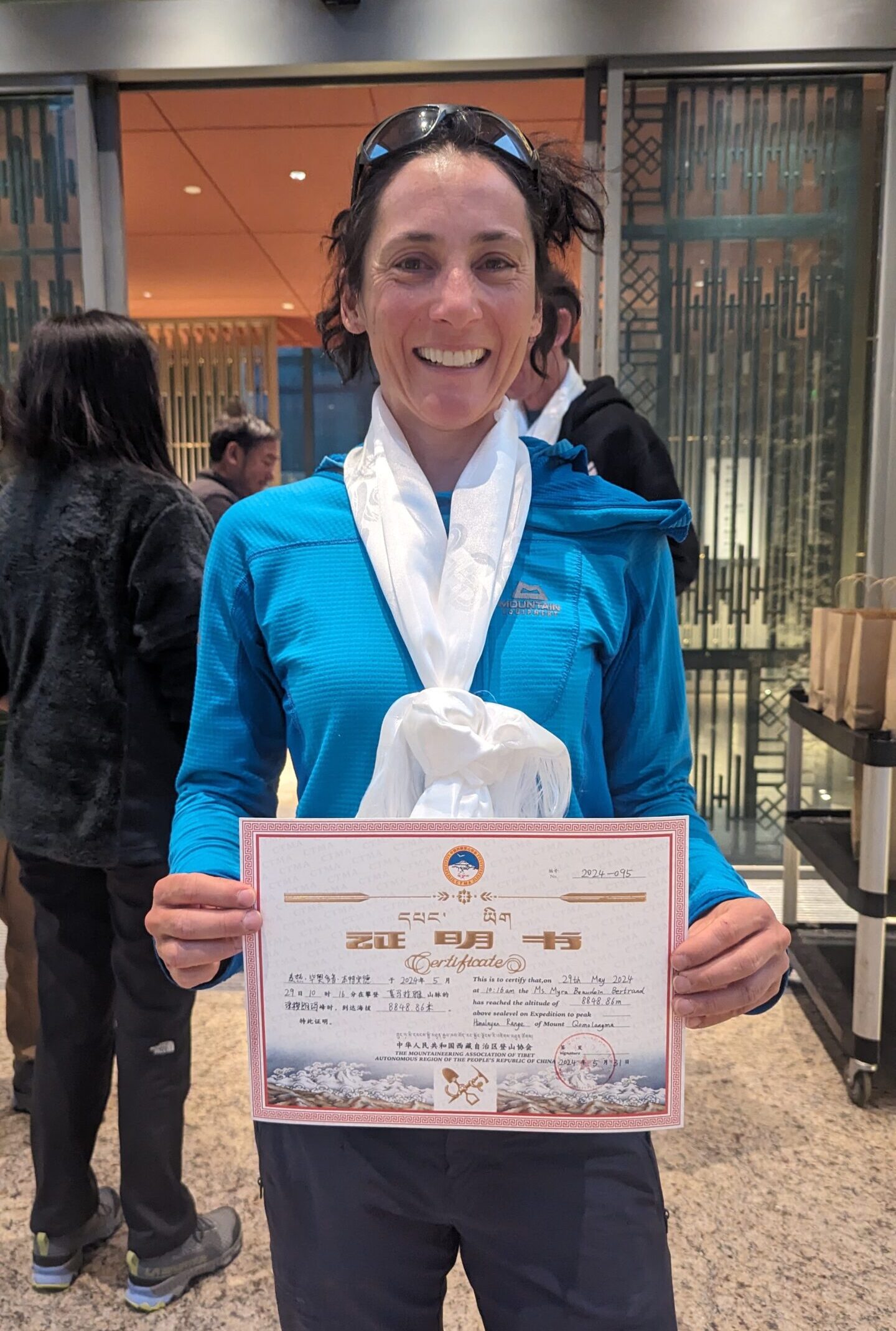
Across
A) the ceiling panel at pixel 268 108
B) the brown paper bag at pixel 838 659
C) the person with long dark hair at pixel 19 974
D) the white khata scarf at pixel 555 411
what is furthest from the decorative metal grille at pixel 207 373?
the brown paper bag at pixel 838 659

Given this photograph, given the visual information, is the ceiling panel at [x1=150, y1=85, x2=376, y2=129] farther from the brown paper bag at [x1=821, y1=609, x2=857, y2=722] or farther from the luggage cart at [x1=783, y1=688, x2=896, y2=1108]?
the luggage cart at [x1=783, y1=688, x2=896, y2=1108]

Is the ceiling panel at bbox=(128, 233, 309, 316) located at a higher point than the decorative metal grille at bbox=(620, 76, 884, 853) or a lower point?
higher

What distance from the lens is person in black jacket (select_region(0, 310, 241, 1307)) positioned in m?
1.62

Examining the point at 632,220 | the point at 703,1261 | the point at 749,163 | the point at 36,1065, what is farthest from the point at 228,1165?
the point at 749,163

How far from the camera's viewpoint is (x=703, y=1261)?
1731 millimetres

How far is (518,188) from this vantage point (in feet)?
2.90

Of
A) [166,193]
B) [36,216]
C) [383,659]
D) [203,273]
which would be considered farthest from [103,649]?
[203,273]

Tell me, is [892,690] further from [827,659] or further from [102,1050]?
[102,1050]

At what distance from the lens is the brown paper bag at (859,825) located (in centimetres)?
237

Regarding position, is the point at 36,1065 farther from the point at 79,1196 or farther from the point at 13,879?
the point at 13,879

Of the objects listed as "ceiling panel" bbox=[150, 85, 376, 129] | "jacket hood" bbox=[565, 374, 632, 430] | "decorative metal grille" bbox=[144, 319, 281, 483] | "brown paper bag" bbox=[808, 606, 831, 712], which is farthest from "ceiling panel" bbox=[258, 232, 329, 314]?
"brown paper bag" bbox=[808, 606, 831, 712]

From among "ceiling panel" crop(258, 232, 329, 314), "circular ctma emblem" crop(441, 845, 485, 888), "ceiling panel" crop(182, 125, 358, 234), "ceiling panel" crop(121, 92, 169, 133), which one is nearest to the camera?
"circular ctma emblem" crop(441, 845, 485, 888)

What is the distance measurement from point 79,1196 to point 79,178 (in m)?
3.34

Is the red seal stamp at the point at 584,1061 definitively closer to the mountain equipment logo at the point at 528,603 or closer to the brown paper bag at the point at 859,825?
the mountain equipment logo at the point at 528,603
